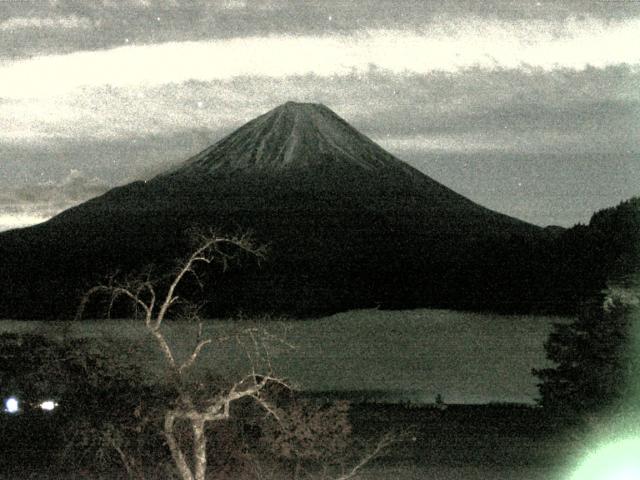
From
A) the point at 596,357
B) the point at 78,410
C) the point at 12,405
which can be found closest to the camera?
the point at 78,410

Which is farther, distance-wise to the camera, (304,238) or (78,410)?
(304,238)

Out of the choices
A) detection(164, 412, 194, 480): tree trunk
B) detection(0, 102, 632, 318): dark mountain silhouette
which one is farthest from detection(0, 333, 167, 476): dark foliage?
detection(0, 102, 632, 318): dark mountain silhouette

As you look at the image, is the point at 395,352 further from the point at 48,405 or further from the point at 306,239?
the point at 306,239

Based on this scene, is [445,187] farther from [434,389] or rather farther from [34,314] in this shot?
[434,389]

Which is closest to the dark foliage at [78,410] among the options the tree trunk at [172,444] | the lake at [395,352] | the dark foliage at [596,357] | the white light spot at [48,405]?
the white light spot at [48,405]

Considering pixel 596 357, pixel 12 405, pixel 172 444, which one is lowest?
pixel 12 405

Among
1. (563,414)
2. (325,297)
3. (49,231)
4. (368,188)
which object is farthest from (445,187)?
(563,414)

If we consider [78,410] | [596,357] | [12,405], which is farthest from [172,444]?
A: [12,405]

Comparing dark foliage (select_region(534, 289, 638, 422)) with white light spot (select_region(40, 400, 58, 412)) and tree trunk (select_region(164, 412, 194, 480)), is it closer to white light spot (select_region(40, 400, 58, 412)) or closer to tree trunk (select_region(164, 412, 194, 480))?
tree trunk (select_region(164, 412, 194, 480))
